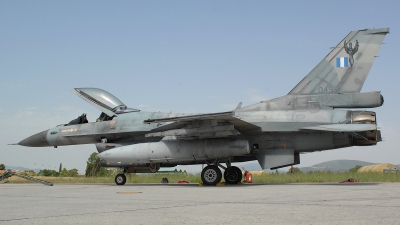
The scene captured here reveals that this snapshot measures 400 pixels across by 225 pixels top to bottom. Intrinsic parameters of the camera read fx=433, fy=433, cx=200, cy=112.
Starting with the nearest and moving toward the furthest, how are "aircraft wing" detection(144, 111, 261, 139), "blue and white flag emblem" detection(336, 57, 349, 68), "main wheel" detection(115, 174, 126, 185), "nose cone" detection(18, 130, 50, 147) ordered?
"aircraft wing" detection(144, 111, 261, 139) → "blue and white flag emblem" detection(336, 57, 349, 68) → "main wheel" detection(115, 174, 126, 185) → "nose cone" detection(18, 130, 50, 147)

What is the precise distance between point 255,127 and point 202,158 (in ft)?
7.18

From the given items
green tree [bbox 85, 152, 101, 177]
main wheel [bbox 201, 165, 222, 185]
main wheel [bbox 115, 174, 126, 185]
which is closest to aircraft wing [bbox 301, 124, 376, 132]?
main wheel [bbox 201, 165, 222, 185]

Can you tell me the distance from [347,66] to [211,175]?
597cm

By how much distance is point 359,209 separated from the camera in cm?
645

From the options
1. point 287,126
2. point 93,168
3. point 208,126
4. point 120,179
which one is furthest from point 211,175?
point 93,168

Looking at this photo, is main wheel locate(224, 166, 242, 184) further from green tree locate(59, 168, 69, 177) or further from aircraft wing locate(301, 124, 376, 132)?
green tree locate(59, 168, 69, 177)

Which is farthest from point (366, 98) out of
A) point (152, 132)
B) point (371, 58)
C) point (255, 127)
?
point (152, 132)

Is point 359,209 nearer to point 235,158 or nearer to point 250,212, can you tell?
point 250,212

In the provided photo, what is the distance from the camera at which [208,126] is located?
48.2ft

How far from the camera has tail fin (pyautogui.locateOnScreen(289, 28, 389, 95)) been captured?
47.0 feet

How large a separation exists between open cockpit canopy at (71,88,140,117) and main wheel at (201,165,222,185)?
4.67 metres

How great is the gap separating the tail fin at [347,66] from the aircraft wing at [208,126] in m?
2.39

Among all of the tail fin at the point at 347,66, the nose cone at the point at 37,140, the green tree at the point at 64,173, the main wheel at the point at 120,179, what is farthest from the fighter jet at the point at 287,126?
the green tree at the point at 64,173

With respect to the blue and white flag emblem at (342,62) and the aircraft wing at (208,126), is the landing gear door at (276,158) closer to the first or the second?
the aircraft wing at (208,126)
